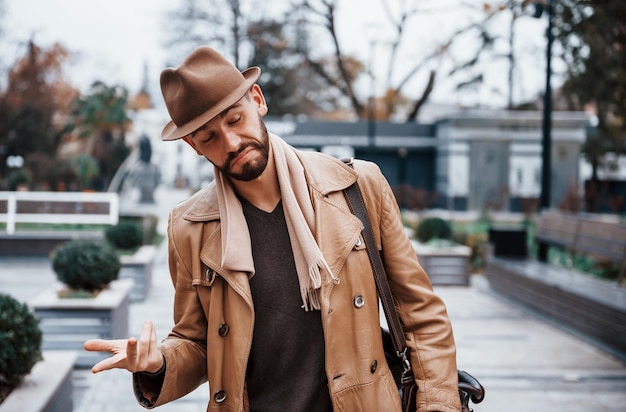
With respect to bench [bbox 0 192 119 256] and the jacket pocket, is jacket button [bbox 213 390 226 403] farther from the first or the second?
bench [bbox 0 192 119 256]

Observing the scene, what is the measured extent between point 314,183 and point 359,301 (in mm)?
417

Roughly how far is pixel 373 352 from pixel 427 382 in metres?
0.19

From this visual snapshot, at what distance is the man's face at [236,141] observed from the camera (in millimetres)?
1956

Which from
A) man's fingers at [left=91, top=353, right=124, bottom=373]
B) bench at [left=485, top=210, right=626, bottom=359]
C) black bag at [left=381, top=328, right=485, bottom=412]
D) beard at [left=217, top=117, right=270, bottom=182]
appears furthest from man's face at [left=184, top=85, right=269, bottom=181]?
bench at [left=485, top=210, right=626, bottom=359]

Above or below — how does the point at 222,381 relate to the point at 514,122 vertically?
below

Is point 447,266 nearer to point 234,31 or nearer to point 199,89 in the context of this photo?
point 199,89

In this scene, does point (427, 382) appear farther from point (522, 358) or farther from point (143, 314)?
point (143, 314)

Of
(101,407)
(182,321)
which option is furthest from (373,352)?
(101,407)

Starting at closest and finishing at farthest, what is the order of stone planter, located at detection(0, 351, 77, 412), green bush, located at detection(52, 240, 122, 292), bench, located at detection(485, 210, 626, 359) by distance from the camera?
stone planter, located at detection(0, 351, 77, 412) < green bush, located at detection(52, 240, 122, 292) < bench, located at detection(485, 210, 626, 359)

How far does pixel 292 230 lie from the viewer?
2020 millimetres

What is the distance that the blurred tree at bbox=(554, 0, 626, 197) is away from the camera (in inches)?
342

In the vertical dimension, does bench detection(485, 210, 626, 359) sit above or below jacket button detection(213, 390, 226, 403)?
below

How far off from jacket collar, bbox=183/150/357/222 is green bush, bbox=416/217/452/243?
10.2 m

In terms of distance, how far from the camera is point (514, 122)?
1180 inches
